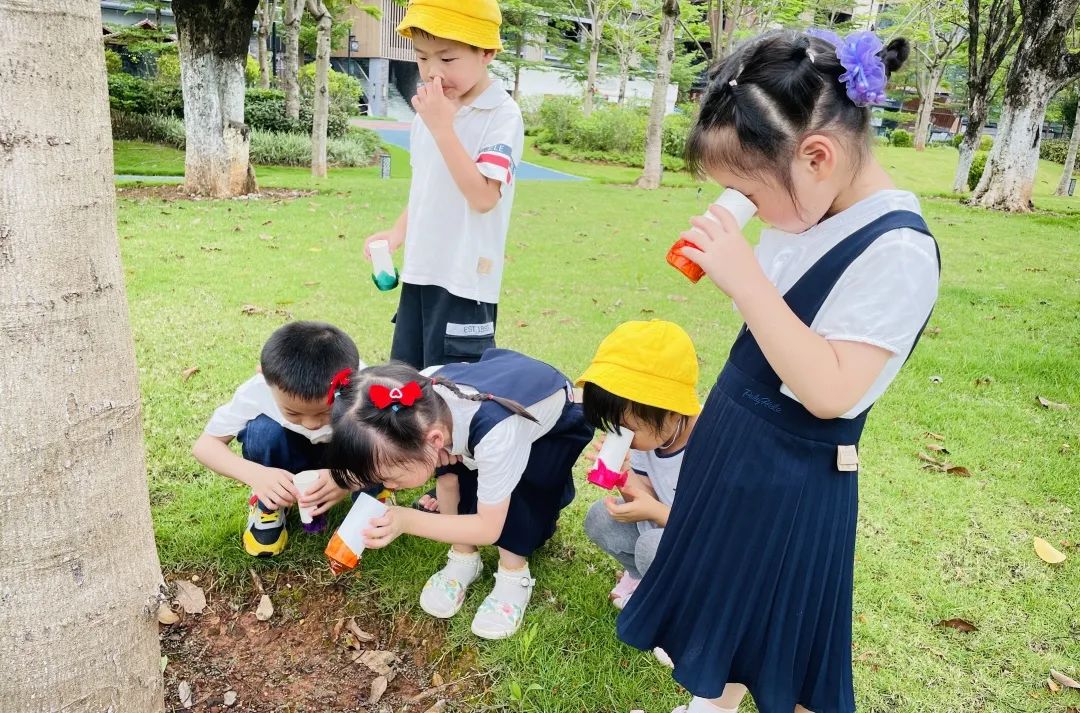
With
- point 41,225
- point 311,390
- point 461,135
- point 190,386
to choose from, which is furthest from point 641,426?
point 190,386

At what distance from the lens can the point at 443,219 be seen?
255cm

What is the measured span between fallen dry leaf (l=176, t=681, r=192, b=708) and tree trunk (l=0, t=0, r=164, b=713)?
0.40 metres

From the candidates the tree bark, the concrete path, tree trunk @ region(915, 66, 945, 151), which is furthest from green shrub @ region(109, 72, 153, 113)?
tree trunk @ region(915, 66, 945, 151)

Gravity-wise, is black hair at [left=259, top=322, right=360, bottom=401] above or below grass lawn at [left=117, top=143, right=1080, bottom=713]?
above

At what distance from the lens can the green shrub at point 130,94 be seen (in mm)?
15734

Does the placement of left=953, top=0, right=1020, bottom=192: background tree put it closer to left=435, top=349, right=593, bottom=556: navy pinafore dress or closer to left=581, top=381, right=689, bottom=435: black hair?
left=435, top=349, right=593, bottom=556: navy pinafore dress

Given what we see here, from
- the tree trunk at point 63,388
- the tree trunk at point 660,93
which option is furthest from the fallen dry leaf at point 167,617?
the tree trunk at point 660,93

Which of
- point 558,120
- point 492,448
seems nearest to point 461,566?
point 492,448

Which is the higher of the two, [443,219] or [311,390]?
[443,219]

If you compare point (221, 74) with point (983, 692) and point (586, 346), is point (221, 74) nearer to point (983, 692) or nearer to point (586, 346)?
point (586, 346)

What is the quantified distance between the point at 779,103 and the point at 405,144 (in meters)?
22.5

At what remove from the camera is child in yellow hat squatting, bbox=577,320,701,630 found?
1.87m

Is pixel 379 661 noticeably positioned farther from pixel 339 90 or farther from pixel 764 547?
pixel 339 90

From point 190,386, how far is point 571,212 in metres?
6.57
